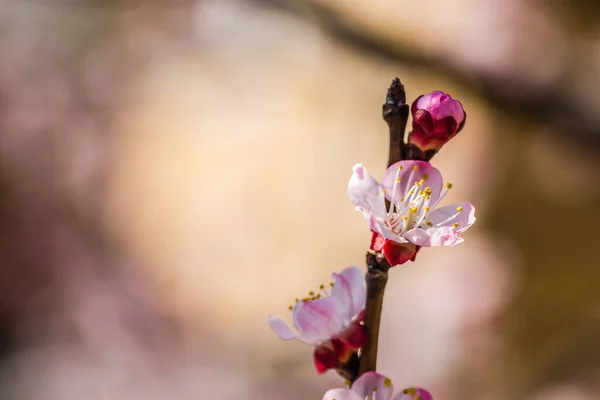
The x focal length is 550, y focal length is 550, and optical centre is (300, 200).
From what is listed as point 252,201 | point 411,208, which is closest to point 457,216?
point 411,208

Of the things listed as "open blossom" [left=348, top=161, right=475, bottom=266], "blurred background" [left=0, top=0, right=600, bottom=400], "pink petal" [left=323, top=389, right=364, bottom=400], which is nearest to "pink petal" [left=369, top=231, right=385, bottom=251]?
"open blossom" [left=348, top=161, right=475, bottom=266]

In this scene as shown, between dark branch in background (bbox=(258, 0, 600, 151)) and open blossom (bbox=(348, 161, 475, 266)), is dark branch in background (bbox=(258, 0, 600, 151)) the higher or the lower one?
the higher one

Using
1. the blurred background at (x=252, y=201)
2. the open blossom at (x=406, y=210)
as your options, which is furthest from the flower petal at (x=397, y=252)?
the blurred background at (x=252, y=201)

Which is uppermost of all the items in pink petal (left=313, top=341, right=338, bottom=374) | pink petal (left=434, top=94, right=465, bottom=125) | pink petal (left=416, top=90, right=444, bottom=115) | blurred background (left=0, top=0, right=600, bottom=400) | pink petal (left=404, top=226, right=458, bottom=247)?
blurred background (left=0, top=0, right=600, bottom=400)

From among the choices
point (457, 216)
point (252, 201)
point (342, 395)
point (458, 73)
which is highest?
point (458, 73)

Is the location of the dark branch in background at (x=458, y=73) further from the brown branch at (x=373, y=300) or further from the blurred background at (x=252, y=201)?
the brown branch at (x=373, y=300)

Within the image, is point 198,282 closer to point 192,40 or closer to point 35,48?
point 192,40

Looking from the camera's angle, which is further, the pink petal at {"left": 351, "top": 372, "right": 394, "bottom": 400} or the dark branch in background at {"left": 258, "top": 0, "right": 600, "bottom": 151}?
the dark branch in background at {"left": 258, "top": 0, "right": 600, "bottom": 151}

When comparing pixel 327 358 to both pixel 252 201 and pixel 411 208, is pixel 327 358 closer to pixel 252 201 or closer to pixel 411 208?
pixel 411 208

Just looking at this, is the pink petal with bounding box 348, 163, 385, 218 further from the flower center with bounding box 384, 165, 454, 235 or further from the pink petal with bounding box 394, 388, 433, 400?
the pink petal with bounding box 394, 388, 433, 400
